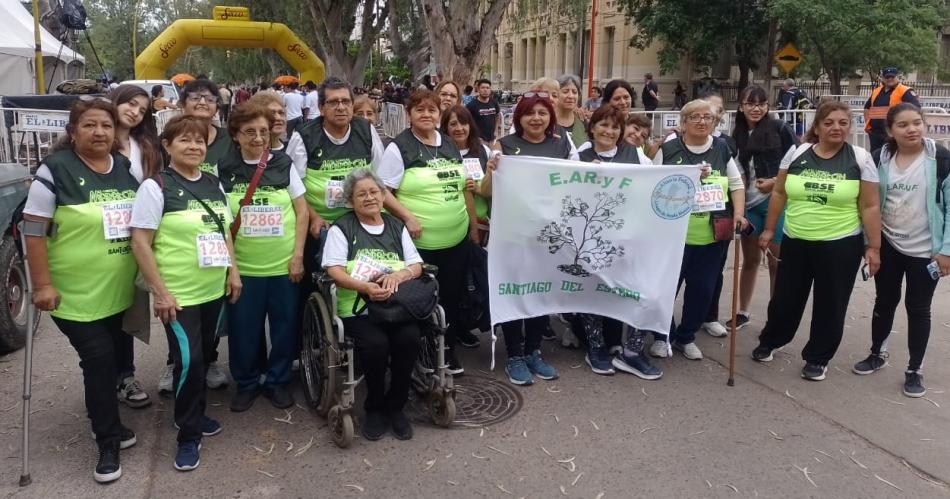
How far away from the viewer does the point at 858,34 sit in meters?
23.1

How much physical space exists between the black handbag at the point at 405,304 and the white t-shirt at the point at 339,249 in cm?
22

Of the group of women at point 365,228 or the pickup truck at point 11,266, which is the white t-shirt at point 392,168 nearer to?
the group of women at point 365,228

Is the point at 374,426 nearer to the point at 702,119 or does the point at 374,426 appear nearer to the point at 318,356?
the point at 318,356

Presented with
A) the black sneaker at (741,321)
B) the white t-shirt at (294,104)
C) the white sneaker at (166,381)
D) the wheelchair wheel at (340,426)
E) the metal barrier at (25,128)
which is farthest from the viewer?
the white t-shirt at (294,104)

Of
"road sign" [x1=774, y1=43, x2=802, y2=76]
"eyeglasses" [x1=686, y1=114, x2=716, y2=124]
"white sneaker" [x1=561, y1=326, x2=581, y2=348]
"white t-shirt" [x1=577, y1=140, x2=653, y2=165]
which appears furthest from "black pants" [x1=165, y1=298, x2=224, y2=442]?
"road sign" [x1=774, y1=43, x2=802, y2=76]

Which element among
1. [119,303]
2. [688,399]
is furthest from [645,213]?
[119,303]

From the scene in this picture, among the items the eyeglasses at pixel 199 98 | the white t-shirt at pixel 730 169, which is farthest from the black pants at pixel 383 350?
the white t-shirt at pixel 730 169

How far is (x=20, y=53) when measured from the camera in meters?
16.4

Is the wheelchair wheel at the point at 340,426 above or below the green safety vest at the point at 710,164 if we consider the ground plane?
below

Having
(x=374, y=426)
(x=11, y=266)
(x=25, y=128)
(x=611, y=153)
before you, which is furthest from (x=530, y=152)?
(x=25, y=128)

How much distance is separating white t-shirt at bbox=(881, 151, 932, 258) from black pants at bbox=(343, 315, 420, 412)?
10.6 feet

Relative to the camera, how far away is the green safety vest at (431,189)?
4.75 meters

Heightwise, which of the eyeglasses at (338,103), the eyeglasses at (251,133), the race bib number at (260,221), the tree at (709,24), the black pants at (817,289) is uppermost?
the tree at (709,24)

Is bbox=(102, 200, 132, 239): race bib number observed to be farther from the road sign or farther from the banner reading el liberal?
the road sign
